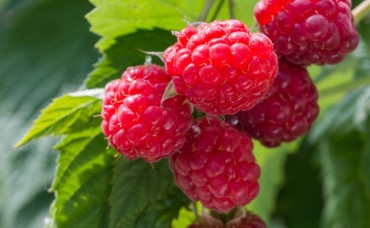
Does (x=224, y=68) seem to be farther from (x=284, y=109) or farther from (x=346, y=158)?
(x=346, y=158)

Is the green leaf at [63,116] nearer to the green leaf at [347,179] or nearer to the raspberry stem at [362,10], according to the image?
the raspberry stem at [362,10]

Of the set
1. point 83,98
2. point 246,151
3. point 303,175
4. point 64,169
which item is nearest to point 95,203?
point 64,169

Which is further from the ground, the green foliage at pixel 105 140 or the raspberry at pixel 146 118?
the raspberry at pixel 146 118

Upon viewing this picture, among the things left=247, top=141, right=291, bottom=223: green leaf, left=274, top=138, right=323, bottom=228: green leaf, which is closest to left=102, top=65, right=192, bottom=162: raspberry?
left=247, top=141, right=291, bottom=223: green leaf

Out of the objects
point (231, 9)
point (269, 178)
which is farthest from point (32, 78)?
point (231, 9)

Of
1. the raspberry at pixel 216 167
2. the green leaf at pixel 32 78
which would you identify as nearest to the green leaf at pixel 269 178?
the green leaf at pixel 32 78

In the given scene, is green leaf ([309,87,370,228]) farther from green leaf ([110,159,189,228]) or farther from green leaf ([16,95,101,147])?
green leaf ([16,95,101,147])
